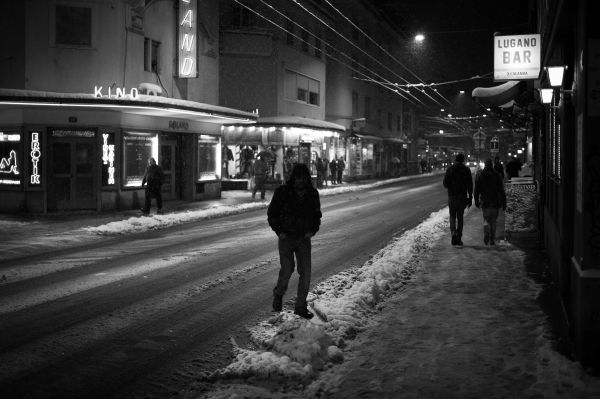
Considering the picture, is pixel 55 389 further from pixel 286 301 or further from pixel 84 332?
pixel 286 301

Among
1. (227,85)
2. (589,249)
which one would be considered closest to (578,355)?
(589,249)

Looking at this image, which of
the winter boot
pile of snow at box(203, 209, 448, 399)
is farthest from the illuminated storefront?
the winter boot

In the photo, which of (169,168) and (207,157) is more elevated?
(207,157)

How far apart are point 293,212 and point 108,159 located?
15316 millimetres

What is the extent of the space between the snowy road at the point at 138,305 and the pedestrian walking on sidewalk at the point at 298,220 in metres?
0.64

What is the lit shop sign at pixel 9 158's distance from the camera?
20781mm

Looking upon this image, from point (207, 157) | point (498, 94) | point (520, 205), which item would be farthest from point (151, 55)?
A: point (520, 205)

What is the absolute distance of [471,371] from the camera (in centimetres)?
564

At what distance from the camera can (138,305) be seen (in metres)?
8.37

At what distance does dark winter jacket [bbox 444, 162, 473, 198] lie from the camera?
13.2m

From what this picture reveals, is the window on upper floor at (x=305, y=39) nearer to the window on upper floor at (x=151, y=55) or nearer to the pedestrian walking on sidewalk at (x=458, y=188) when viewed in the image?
the window on upper floor at (x=151, y=55)

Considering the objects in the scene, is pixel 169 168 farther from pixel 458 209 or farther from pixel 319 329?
pixel 319 329

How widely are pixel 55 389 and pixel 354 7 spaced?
49.5 m

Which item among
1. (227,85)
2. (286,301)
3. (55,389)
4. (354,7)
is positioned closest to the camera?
(55,389)
